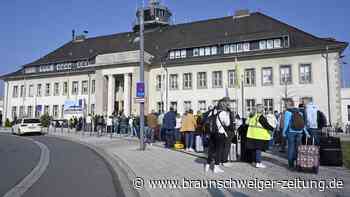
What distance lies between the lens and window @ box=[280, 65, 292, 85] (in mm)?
32656

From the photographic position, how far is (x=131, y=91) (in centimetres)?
3984

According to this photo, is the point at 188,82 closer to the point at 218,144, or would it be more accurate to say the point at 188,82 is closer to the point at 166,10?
the point at 166,10

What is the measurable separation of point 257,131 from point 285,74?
2641 cm

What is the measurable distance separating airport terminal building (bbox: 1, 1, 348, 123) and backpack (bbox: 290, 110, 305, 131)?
17.3m

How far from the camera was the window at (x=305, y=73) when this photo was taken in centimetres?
3162

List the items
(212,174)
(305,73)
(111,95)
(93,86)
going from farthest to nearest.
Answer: (93,86) < (111,95) < (305,73) < (212,174)

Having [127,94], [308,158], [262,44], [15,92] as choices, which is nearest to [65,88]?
[15,92]

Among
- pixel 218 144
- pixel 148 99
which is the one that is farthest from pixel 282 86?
pixel 218 144

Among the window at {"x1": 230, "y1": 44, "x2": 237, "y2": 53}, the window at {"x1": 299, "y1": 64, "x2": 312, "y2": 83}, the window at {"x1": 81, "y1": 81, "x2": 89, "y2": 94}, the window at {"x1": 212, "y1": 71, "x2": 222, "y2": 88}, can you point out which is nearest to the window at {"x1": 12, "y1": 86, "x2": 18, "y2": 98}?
the window at {"x1": 81, "y1": 81, "x2": 89, "y2": 94}

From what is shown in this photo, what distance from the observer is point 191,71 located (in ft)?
124

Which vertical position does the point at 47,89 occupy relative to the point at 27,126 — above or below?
above

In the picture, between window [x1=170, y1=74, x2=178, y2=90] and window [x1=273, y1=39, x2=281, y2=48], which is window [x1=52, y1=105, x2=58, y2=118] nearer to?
window [x1=170, y1=74, x2=178, y2=90]

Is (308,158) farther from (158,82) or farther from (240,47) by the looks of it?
(158,82)

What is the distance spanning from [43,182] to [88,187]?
139cm
